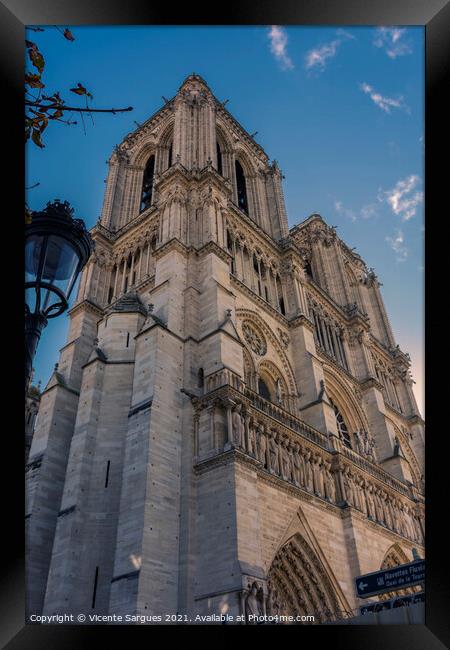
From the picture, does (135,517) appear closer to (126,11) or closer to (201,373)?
(201,373)

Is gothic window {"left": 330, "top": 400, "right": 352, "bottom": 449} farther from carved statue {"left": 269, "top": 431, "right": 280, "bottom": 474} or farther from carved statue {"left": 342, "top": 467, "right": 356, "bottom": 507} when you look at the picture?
carved statue {"left": 269, "top": 431, "right": 280, "bottom": 474}

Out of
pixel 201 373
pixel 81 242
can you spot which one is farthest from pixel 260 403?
pixel 81 242

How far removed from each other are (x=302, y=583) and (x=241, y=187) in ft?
72.0

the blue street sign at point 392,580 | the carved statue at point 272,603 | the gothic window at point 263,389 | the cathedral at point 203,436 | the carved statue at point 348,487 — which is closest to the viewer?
the blue street sign at point 392,580

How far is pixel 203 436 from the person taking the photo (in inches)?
571

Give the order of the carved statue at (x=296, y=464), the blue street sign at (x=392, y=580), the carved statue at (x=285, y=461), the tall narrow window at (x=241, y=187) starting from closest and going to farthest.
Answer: the blue street sign at (x=392, y=580) → the carved statue at (x=285, y=461) → the carved statue at (x=296, y=464) → the tall narrow window at (x=241, y=187)

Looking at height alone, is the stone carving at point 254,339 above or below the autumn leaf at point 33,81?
above

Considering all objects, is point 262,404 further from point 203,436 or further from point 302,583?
point 302,583

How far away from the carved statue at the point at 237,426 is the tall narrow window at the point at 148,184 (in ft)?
53.7

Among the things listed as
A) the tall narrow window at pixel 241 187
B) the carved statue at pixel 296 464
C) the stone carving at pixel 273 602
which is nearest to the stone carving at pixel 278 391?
the carved statue at pixel 296 464

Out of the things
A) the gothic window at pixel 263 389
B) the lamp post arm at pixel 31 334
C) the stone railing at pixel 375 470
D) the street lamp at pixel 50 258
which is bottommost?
the lamp post arm at pixel 31 334

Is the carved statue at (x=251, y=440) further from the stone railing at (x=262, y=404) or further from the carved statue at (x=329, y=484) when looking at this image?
the carved statue at (x=329, y=484)
